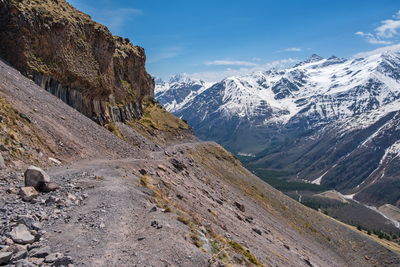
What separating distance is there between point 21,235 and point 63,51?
4862 centimetres

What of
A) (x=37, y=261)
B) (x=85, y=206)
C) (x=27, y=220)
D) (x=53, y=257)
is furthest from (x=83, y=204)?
(x=37, y=261)

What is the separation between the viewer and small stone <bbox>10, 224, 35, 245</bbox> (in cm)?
1571

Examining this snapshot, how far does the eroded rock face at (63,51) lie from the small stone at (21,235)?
4129 centimetres

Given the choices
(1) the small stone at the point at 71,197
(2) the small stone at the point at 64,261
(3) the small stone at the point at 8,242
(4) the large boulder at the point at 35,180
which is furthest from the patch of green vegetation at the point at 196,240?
(4) the large boulder at the point at 35,180

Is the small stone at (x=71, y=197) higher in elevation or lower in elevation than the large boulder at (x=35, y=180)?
lower

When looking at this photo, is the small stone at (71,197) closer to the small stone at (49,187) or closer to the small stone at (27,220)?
the small stone at (49,187)

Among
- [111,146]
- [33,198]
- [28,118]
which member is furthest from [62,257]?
[111,146]

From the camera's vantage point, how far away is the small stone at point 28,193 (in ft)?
68.0

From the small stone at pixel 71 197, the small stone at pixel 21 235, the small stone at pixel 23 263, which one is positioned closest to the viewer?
the small stone at pixel 23 263

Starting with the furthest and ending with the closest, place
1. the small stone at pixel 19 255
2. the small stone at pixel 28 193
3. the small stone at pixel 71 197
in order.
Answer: the small stone at pixel 71 197 < the small stone at pixel 28 193 < the small stone at pixel 19 255

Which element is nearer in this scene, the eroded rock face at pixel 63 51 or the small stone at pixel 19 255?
the small stone at pixel 19 255

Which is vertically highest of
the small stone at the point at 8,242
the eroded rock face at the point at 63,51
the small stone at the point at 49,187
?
the eroded rock face at the point at 63,51

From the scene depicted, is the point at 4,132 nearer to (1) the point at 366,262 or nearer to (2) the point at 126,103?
(2) the point at 126,103

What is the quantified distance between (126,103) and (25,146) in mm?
62131
